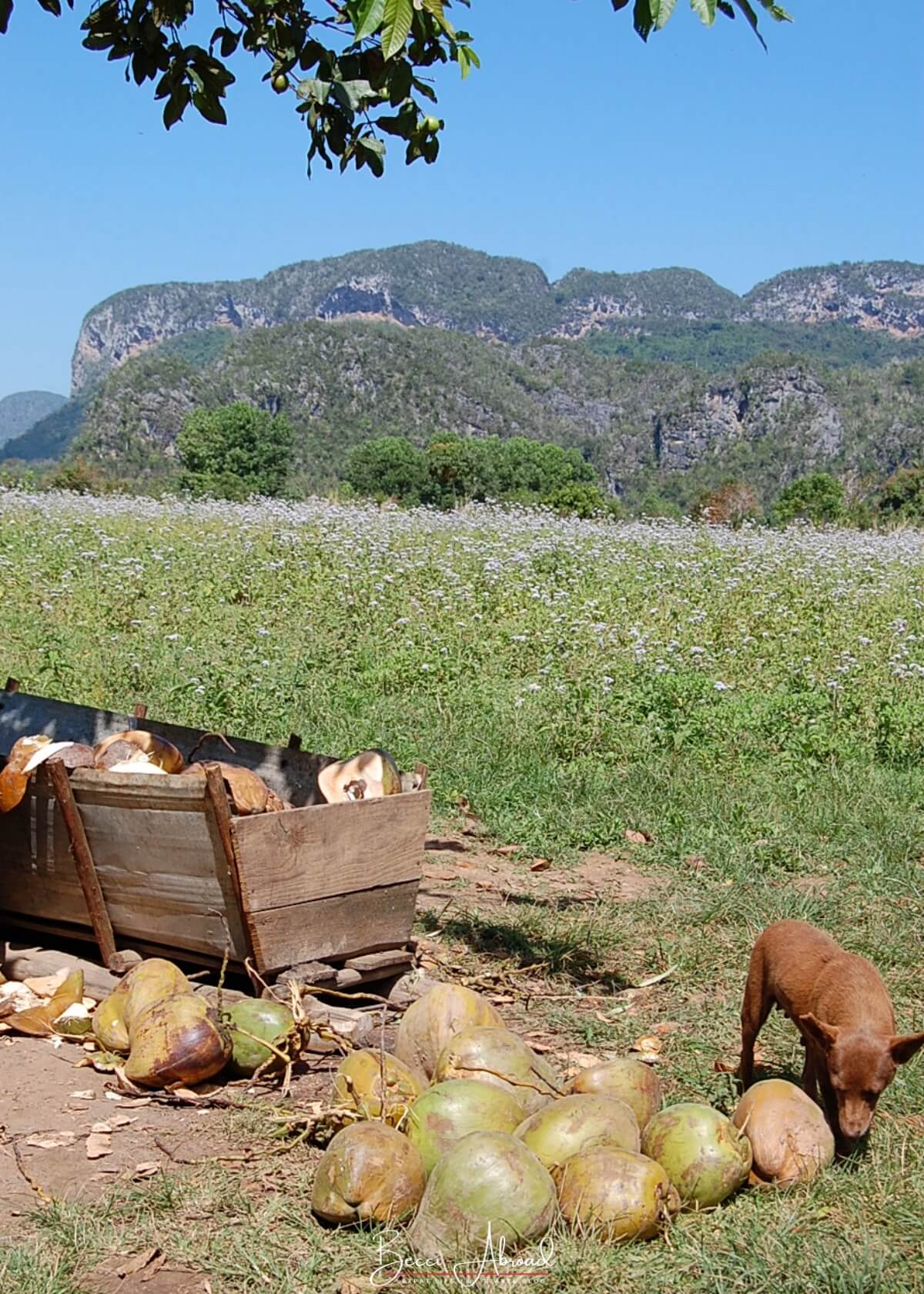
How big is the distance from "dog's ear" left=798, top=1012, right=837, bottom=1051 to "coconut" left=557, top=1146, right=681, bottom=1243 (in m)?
0.55

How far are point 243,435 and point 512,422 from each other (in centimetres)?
3306

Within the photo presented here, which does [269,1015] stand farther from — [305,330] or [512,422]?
[305,330]

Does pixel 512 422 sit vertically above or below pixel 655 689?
above

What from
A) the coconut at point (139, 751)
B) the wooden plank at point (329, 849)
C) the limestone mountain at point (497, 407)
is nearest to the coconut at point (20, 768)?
the coconut at point (139, 751)

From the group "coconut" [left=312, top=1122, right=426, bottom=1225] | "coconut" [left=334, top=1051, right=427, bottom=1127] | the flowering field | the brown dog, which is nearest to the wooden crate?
"coconut" [left=334, top=1051, right=427, bottom=1127]

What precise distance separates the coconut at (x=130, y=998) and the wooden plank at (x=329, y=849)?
12.3 inches

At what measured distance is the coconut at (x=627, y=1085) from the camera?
10.6 feet

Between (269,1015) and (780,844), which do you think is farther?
(780,844)

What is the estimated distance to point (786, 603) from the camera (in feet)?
40.0

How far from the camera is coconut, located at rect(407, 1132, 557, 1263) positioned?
2.69m

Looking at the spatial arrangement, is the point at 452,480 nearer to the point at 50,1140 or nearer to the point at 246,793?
the point at 246,793

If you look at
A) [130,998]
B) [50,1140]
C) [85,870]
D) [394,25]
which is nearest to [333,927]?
[130,998]

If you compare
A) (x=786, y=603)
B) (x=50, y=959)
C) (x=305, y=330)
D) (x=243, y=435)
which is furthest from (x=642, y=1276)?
(x=305, y=330)

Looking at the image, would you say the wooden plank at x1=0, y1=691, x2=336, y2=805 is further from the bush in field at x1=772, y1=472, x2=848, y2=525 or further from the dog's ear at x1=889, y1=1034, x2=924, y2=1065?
the bush in field at x1=772, y1=472, x2=848, y2=525
